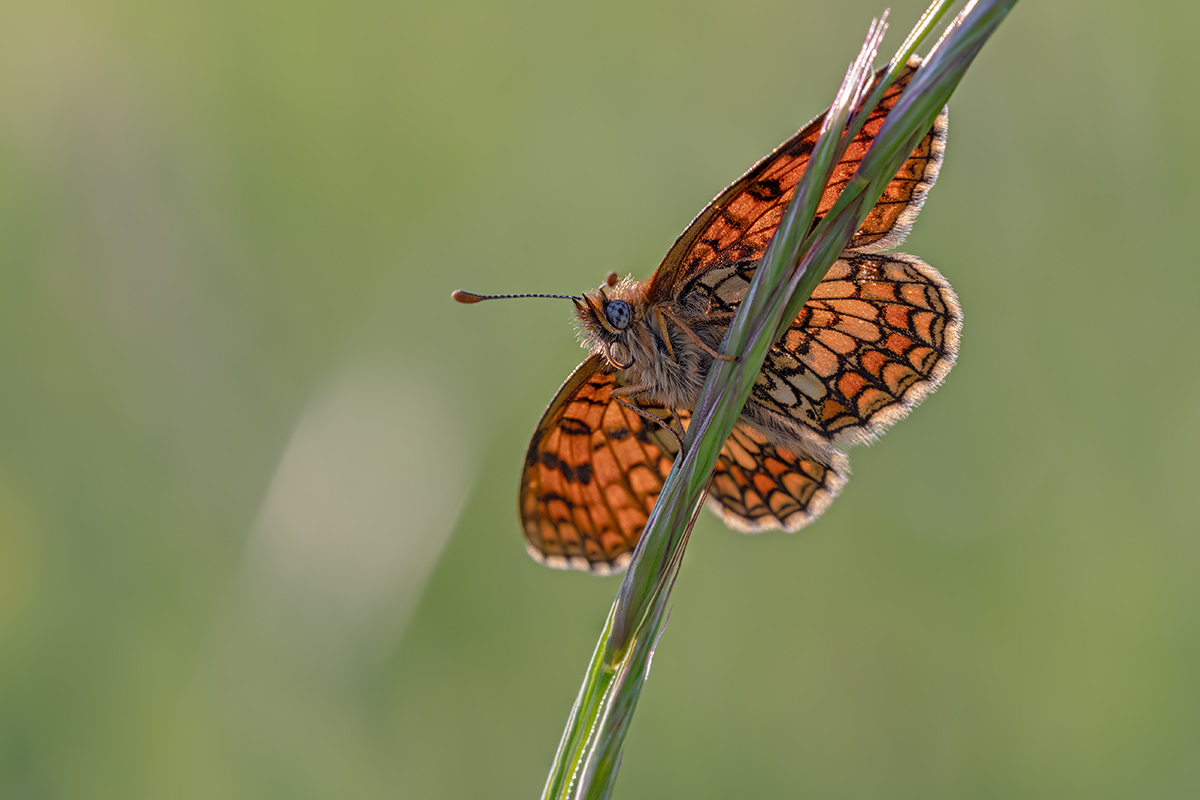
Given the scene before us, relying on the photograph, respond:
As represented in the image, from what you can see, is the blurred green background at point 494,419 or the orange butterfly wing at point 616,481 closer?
the orange butterfly wing at point 616,481

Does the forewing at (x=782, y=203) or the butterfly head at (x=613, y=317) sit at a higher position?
the forewing at (x=782, y=203)

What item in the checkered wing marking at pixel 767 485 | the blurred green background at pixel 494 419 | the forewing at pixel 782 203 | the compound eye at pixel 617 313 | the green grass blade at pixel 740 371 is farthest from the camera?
the blurred green background at pixel 494 419

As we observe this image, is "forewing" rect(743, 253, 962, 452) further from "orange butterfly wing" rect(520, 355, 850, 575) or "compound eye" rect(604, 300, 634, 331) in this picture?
"compound eye" rect(604, 300, 634, 331)

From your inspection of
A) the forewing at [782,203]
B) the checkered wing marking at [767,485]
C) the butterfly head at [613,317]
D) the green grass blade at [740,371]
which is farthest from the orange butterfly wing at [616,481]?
the green grass blade at [740,371]

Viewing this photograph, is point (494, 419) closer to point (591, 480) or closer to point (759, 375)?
point (591, 480)

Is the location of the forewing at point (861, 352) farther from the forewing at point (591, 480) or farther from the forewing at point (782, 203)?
the forewing at point (591, 480)

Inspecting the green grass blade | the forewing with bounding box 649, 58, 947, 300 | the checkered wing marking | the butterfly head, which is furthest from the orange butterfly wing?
the green grass blade

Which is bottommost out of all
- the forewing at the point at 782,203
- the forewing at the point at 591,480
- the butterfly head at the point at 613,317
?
the forewing at the point at 591,480
